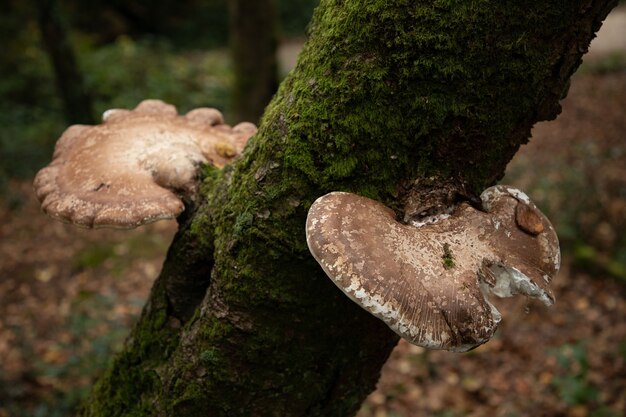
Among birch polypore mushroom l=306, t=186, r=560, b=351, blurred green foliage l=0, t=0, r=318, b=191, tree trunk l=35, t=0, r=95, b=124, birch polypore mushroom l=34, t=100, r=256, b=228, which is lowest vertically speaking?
blurred green foliage l=0, t=0, r=318, b=191

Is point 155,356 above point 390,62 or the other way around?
the other way around

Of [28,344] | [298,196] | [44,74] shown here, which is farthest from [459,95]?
[44,74]

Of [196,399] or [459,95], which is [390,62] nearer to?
[459,95]

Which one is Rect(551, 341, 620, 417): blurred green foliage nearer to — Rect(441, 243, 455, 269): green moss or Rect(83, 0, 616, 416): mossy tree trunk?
Rect(83, 0, 616, 416): mossy tree trunk

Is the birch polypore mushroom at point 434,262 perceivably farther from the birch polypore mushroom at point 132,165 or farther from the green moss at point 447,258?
the birch polypore mushroom at point 132,165

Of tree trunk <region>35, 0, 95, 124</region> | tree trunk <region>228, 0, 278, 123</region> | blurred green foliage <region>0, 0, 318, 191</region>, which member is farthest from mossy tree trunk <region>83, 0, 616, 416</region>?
tree trunk <region>35, 0, 95, 124</region>

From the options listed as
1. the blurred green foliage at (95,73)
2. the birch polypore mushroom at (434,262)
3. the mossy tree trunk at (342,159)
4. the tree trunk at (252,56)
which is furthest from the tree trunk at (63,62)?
the birch polypore mushroom at (434,262)
